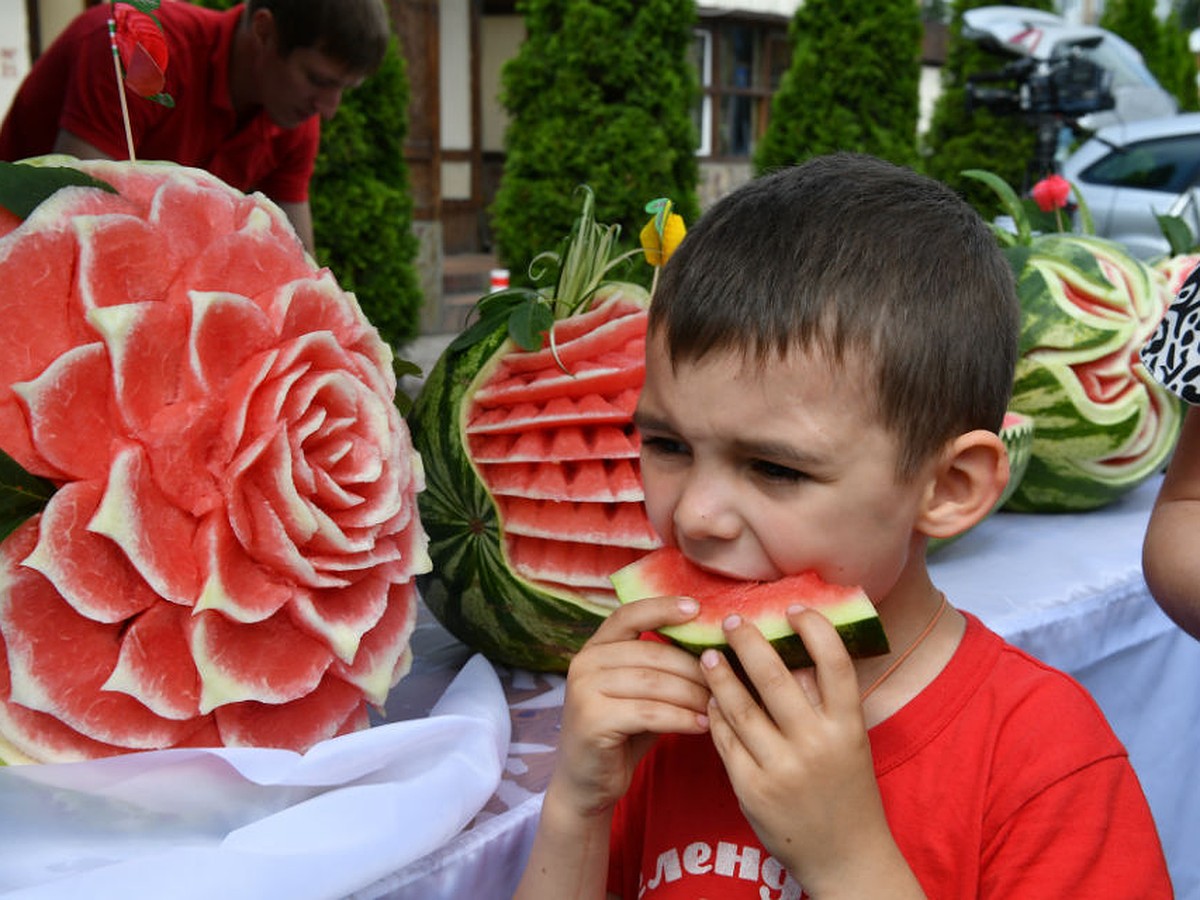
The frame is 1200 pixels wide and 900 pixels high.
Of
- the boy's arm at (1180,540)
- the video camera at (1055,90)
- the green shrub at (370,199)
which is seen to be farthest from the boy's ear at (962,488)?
the video camera at (1055,90)

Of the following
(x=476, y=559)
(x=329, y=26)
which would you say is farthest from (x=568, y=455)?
(x=329, y=26)

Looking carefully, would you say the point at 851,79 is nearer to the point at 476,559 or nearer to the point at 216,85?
the point at 216,85

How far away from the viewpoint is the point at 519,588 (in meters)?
1.37

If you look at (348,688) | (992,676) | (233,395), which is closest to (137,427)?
(233,395)

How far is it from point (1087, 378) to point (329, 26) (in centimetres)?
221

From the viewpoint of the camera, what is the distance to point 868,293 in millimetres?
953

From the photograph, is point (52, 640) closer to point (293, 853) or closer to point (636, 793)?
point (293, 853)

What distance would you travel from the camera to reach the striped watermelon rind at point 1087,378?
2070 mm

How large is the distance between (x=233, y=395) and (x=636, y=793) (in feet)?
1.99

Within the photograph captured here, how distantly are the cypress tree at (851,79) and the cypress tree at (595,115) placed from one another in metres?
2.21

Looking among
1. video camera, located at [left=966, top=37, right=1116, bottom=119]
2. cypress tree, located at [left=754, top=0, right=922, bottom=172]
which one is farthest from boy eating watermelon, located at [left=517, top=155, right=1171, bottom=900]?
cypress tree, located at [left=754, top=0, right=922, bottom=172]

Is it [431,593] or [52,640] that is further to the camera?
[431,593]

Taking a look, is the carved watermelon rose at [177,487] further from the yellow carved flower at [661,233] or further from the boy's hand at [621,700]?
the yellow carved flower at [661,233]

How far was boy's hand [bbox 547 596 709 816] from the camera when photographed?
0.96m
